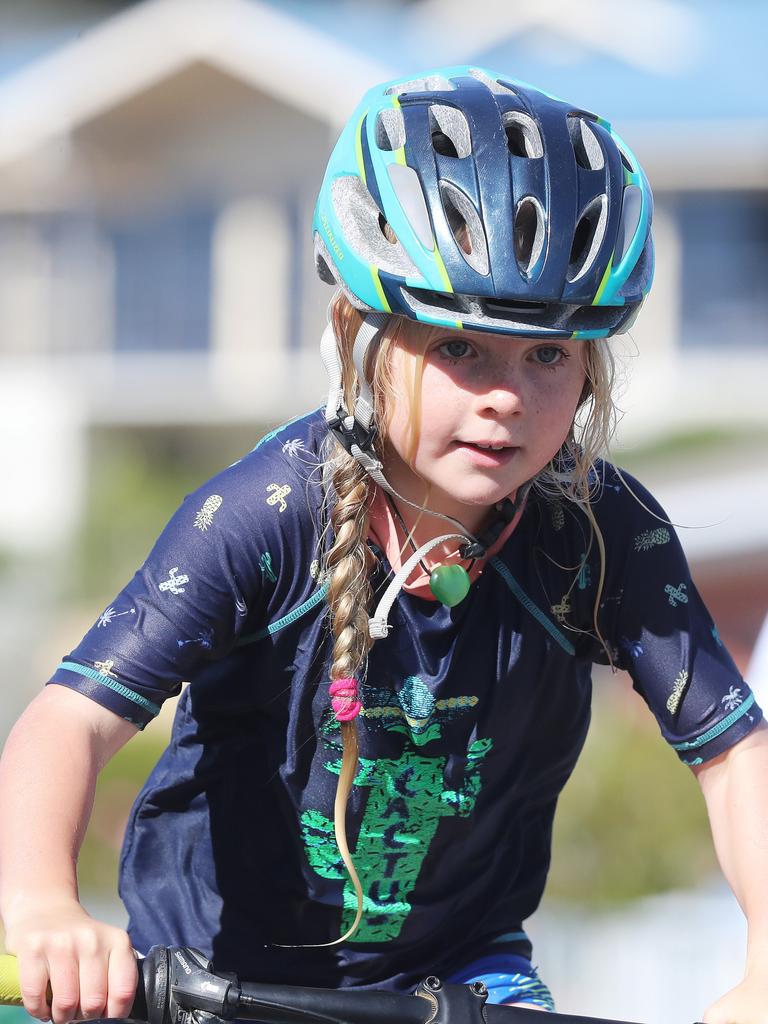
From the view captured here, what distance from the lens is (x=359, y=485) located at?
2.78 meters

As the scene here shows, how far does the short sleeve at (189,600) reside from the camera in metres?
2.55

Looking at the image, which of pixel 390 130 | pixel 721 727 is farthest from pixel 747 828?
pixel 390 130

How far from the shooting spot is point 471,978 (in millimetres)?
3078

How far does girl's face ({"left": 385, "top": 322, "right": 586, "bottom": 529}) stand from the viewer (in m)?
2.62

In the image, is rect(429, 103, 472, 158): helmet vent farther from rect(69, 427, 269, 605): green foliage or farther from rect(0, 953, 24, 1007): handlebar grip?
rect(69, 427, 269, 605): green foliage

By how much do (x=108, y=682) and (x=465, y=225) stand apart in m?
1.10

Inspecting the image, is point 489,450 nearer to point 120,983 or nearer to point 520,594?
point 520,594

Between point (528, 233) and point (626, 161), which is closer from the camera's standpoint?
point (528, 233)

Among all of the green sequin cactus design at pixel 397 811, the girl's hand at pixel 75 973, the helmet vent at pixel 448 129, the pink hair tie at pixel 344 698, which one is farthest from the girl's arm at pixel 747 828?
the helmet vent at pixel 448 129

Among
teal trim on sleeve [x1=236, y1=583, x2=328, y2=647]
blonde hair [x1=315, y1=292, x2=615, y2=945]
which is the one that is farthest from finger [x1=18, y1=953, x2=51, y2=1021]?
teal trim on sleeve [x1=236, y1=583, x2=328, y2=647]

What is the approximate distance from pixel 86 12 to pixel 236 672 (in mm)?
31375

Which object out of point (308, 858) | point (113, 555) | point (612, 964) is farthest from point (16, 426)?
point (308, 858)

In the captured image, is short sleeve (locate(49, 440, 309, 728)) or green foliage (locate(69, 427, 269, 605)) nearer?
short sleeve (locate(49, 440, 309, 728))

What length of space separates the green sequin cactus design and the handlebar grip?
0.93 m
